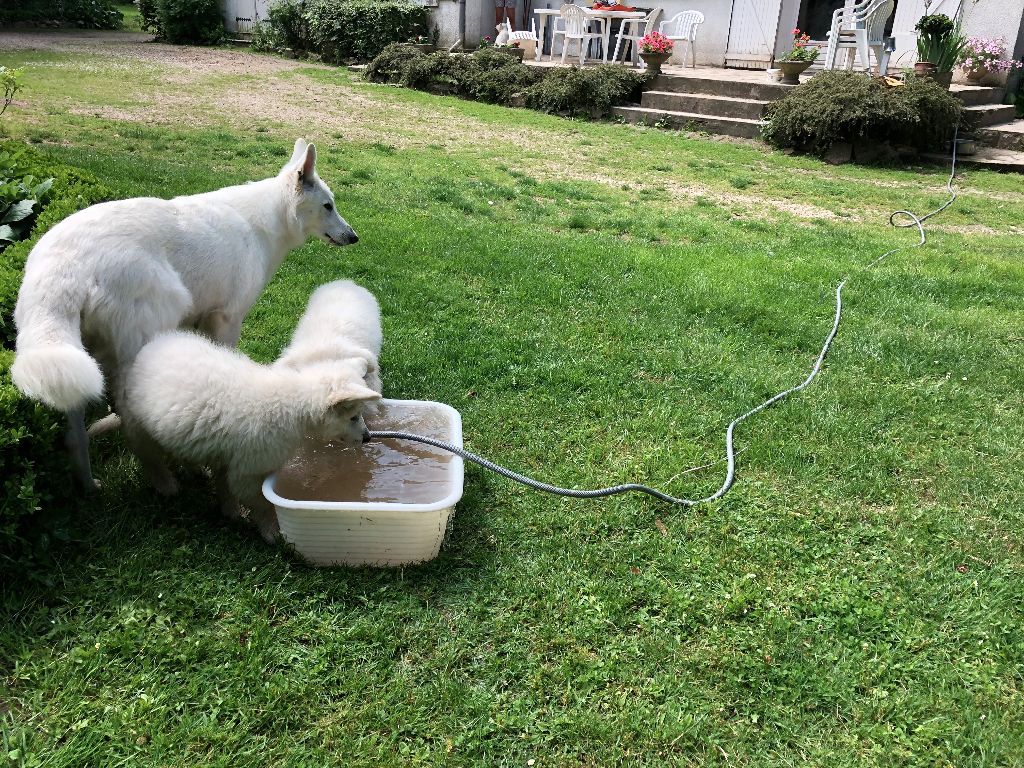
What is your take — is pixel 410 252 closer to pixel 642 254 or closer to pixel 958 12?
pixel 642 254

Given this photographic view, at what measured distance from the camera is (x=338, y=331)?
157 inches

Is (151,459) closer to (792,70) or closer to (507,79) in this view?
(792,70)

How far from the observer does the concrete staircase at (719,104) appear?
1377 centimetres

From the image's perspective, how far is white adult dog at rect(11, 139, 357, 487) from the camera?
109 inches

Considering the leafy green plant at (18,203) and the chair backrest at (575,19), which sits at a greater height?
the chair backrest at (575,19)

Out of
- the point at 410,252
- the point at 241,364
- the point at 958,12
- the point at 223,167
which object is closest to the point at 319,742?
the point at 241,364

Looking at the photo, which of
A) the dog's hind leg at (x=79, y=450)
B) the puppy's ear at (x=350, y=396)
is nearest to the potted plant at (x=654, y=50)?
the puppy's ear at (x=350, y=396)

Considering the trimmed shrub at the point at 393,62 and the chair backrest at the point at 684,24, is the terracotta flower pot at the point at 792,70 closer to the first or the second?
the chair backrest at the point at 684,24

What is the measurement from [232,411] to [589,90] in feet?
47.0

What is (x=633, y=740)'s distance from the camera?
8.54 feet

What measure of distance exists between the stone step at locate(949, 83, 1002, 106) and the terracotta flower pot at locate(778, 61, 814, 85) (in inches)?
105

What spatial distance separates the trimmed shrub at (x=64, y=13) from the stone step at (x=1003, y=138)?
2824 centimetres

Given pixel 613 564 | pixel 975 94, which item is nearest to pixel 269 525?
pixel 613 564

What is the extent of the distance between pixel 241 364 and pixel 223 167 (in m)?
7.00
